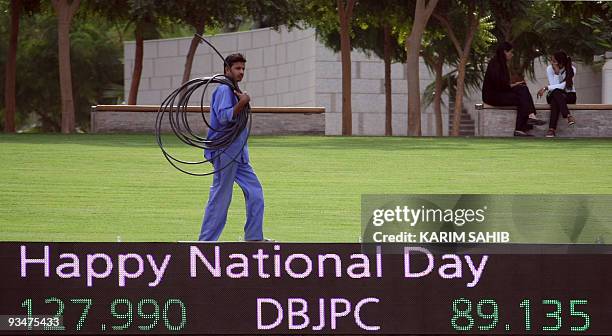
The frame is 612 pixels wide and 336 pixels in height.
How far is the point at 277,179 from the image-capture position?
60.7 ft

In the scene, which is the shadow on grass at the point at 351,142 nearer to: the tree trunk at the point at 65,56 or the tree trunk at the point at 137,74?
the tree trunk at the point at 65,56

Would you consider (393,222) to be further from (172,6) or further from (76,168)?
(172,6)

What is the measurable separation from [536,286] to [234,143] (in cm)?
401

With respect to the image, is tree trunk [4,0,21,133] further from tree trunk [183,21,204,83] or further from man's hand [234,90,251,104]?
man's hand [234,90,251,104]

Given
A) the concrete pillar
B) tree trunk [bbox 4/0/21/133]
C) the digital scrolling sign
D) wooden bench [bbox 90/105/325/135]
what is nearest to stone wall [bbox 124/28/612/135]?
the concrete pillar

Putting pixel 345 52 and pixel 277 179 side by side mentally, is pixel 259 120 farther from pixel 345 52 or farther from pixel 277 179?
pixel 277 179

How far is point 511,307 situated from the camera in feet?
28.8

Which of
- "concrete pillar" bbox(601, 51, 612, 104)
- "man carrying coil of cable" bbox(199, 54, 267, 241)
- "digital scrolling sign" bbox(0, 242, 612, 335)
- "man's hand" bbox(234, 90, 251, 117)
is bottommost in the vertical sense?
"digital scrolling sign" bbox(0, 242, 612, 335)

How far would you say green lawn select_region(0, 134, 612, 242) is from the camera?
47.3 ft

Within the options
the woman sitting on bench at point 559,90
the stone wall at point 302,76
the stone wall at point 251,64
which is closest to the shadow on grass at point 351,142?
the woman sitting on bench at point 559,90

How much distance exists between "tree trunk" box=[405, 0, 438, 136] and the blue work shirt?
59.1 ft

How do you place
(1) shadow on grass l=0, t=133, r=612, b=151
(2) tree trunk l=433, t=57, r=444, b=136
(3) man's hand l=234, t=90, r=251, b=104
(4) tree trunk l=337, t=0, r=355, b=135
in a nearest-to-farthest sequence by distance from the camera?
(3) man's hand l=234, t=90, r=251, b=104
(1) shadow on grass l=0, t=133, r=612, b=151
(4) tree trunk l=337, t=0, r=355, b=135
(2) tree trunk l=433, t=57, r=444, b=136

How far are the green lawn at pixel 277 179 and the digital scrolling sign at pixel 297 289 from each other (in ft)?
14.1

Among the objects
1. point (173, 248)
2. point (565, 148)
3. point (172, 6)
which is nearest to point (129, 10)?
point (172, 6)
